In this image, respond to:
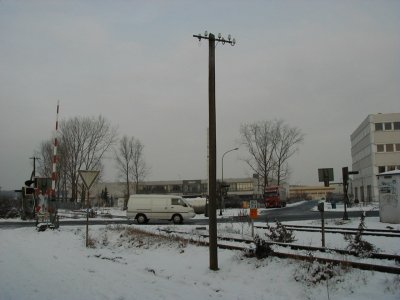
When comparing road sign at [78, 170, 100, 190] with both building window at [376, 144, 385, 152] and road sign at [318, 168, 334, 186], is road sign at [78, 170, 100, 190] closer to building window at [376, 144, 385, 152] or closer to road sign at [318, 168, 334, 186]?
road sign at [318, 168, 334, 186]

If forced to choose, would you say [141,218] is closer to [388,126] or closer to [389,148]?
[389,148]

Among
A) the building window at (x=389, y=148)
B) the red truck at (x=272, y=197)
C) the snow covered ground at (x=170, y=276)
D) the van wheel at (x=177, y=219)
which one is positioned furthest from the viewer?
the building window at (x=389, y=148)

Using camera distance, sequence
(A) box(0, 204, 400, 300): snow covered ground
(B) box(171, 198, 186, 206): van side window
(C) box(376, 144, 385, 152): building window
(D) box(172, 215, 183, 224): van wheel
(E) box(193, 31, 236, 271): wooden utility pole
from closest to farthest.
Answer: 1. (A) box(0, 204, 400, 300): snow covered ground
2. (E) box(193, 31, 236, 271): wooden utility pole
3. (D) box(172, 215, 183, 224): van wheel
4. (B) box(171, 198, 186, 206): van side window
5. (C) box(376, 144, 385, 152): building window

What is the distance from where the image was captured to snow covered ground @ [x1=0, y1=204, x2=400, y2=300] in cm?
810

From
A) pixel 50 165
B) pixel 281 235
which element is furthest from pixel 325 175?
pixel 50 165

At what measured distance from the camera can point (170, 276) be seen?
10797 millimetres

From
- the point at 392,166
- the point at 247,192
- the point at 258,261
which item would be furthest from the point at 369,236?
the point at 247,192

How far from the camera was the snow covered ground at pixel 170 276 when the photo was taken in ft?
26.6

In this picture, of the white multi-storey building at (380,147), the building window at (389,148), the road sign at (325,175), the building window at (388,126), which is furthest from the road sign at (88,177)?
the building window at (388,126)

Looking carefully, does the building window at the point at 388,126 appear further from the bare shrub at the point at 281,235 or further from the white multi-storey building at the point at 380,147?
the bare shrub at the point at 281,235

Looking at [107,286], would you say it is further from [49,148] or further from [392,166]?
[392,166]

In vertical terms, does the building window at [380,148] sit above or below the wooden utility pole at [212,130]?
above

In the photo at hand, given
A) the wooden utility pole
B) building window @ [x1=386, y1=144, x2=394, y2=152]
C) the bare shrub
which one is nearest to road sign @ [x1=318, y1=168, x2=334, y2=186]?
the bare shrub

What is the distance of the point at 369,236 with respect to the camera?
17.2 metres
